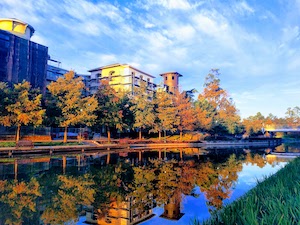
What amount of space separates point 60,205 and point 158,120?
92.1 ft

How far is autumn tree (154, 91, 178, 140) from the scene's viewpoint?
3381 cm

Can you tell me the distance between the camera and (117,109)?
100 ft

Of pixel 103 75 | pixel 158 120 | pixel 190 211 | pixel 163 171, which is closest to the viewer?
pixel 190 211

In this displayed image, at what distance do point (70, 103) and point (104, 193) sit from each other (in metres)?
18.2

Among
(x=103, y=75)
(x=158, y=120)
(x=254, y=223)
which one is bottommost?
(x=254, y=223)

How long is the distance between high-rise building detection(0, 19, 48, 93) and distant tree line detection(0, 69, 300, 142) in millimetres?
9136

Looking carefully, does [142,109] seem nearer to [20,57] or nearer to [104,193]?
[20,57]

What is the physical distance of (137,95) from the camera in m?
35.2

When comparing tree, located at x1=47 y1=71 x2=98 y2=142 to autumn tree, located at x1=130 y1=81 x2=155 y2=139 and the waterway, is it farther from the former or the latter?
the waterway

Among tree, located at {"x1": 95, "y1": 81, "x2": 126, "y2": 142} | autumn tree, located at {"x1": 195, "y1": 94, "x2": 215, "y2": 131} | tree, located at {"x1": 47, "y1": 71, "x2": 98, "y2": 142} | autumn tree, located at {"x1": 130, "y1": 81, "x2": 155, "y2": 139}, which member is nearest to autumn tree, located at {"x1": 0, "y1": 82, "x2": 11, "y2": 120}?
tree, located at {"x1": 47, "y1": 71, "x2": 98, "y2": 142}

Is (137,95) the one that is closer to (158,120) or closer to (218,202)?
(158,120)

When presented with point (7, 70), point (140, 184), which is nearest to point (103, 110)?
point (7, 70)

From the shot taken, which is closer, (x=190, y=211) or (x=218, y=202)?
(x=190, y=211)

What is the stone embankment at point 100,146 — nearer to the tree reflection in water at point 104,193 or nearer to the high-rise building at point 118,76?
the tree reflection in water at point 104,193
